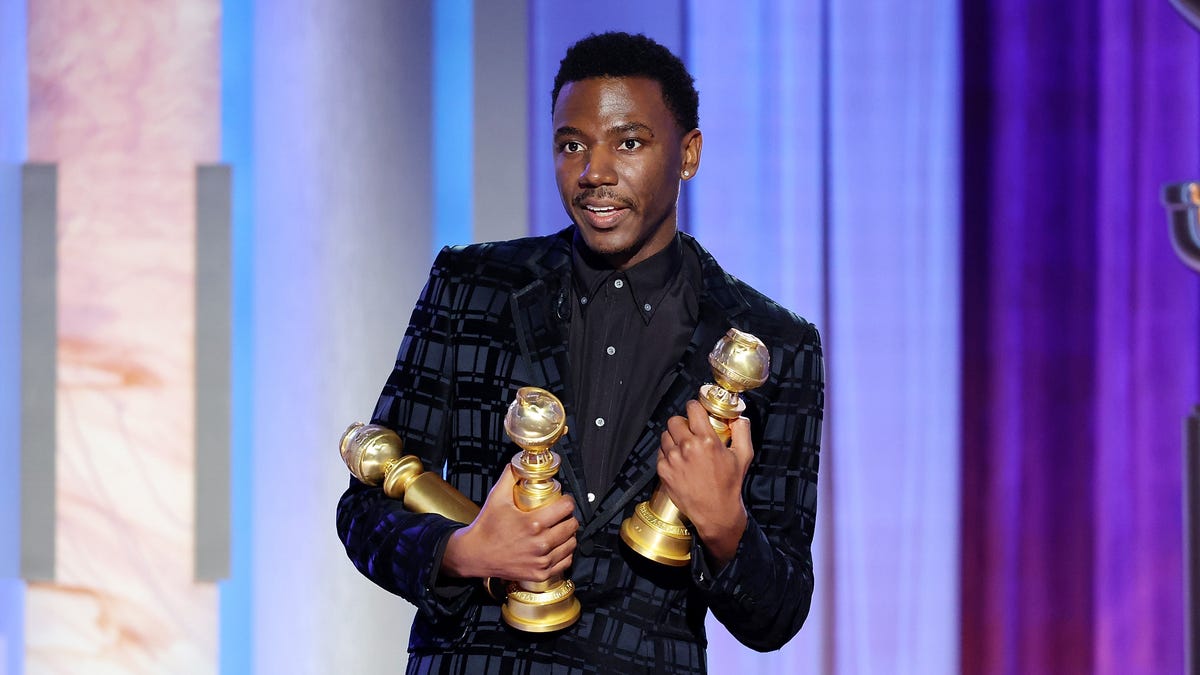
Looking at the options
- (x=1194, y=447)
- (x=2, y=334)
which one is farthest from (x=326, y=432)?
(x=1194, y=447)

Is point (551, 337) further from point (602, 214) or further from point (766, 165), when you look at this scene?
point (766, 165)

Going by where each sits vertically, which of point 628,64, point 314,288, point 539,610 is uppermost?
point 628,64

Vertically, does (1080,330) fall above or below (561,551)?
above

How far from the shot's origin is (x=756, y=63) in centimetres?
271

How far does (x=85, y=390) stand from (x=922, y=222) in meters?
2.06

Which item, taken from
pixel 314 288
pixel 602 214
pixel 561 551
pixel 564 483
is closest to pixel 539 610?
pixel 561 551

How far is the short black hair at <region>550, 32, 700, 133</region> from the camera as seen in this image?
1428mm

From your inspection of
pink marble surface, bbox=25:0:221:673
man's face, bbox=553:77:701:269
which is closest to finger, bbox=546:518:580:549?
man's face, bbox=553:77:701:269

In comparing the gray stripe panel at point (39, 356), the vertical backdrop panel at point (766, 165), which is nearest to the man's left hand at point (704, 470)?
the vertical backdrop panel at point (766, 165)

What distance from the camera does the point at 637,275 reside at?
148cm

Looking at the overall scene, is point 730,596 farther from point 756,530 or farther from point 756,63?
point 756,63

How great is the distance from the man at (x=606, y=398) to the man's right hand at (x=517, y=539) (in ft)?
0.11

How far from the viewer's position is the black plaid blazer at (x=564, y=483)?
130cm

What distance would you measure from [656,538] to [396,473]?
299 mm
